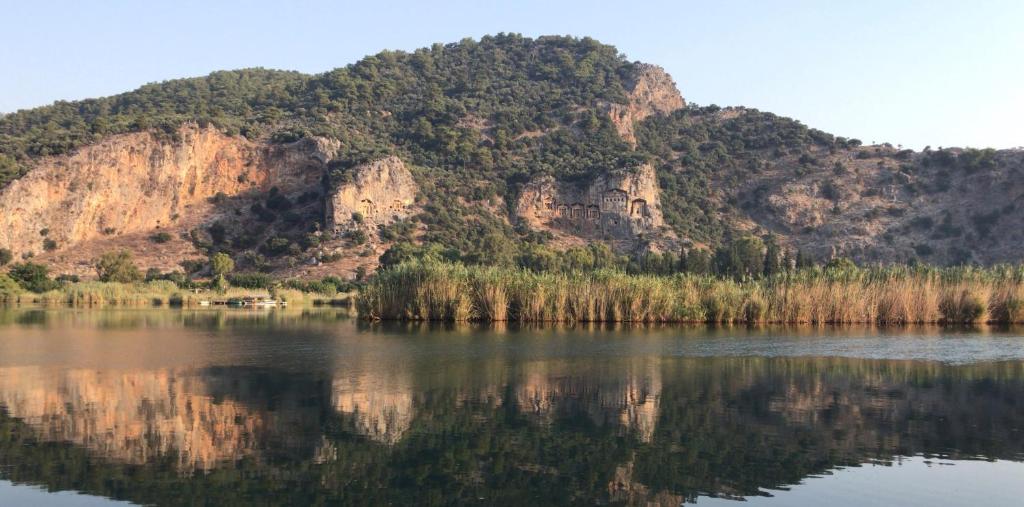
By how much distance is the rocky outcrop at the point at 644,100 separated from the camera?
133m

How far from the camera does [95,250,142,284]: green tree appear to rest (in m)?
75.5

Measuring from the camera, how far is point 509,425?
51.1ft

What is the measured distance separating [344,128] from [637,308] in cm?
8233

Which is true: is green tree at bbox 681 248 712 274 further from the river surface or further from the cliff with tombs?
the river surface

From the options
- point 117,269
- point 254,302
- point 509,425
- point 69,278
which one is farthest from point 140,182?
point 509,425

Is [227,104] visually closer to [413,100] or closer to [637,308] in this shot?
[413,100]

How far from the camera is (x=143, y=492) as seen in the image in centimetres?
1126

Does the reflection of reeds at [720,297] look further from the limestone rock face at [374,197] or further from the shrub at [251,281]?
the limestone rock face at [374,197]

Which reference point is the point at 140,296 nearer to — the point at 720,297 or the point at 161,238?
the point at 161,238

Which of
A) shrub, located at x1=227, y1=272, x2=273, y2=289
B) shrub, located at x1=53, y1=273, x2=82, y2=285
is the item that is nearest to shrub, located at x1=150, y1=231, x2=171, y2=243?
shrub, located at x1=53, y1=273, x2=82, y2=285

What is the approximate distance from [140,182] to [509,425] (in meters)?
91.6

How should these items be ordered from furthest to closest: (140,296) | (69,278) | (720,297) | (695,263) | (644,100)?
(644,100)
(695,263)
(69,278)
(140,296)
(720,297)

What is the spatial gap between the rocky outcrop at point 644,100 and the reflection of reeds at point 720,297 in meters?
89.8

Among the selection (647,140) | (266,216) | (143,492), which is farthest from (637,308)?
(647,140)
